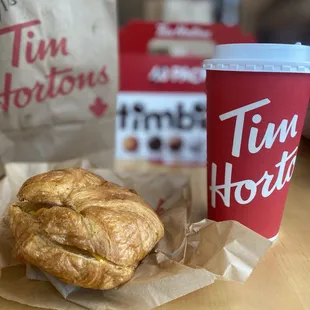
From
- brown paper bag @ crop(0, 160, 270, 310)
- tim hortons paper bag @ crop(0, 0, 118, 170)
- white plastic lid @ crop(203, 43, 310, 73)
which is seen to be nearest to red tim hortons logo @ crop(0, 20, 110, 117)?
tim hortons paper bag @ crop(0, 0, 118, 170)

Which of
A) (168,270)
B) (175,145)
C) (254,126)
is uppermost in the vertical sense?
(254,126)

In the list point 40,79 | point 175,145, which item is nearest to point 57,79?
point 40,79

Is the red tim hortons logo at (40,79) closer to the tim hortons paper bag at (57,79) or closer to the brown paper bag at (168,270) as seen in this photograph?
the tim hortons paper bag at (57,79)

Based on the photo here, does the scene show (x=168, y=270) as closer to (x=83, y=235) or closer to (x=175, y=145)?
(x=83, y=235)

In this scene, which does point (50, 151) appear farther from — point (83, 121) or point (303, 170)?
point (303, 170)

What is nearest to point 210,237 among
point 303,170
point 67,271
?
point 67,271

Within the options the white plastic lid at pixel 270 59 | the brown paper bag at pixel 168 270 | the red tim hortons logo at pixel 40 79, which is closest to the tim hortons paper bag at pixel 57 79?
the red tim hortons logo at pixel 40 79

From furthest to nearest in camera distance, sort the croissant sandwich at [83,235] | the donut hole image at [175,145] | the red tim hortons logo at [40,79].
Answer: the donut hole image at [175,145] < the red tim hortons logo at [40,79] < the croissant sandwich at [83,235]
